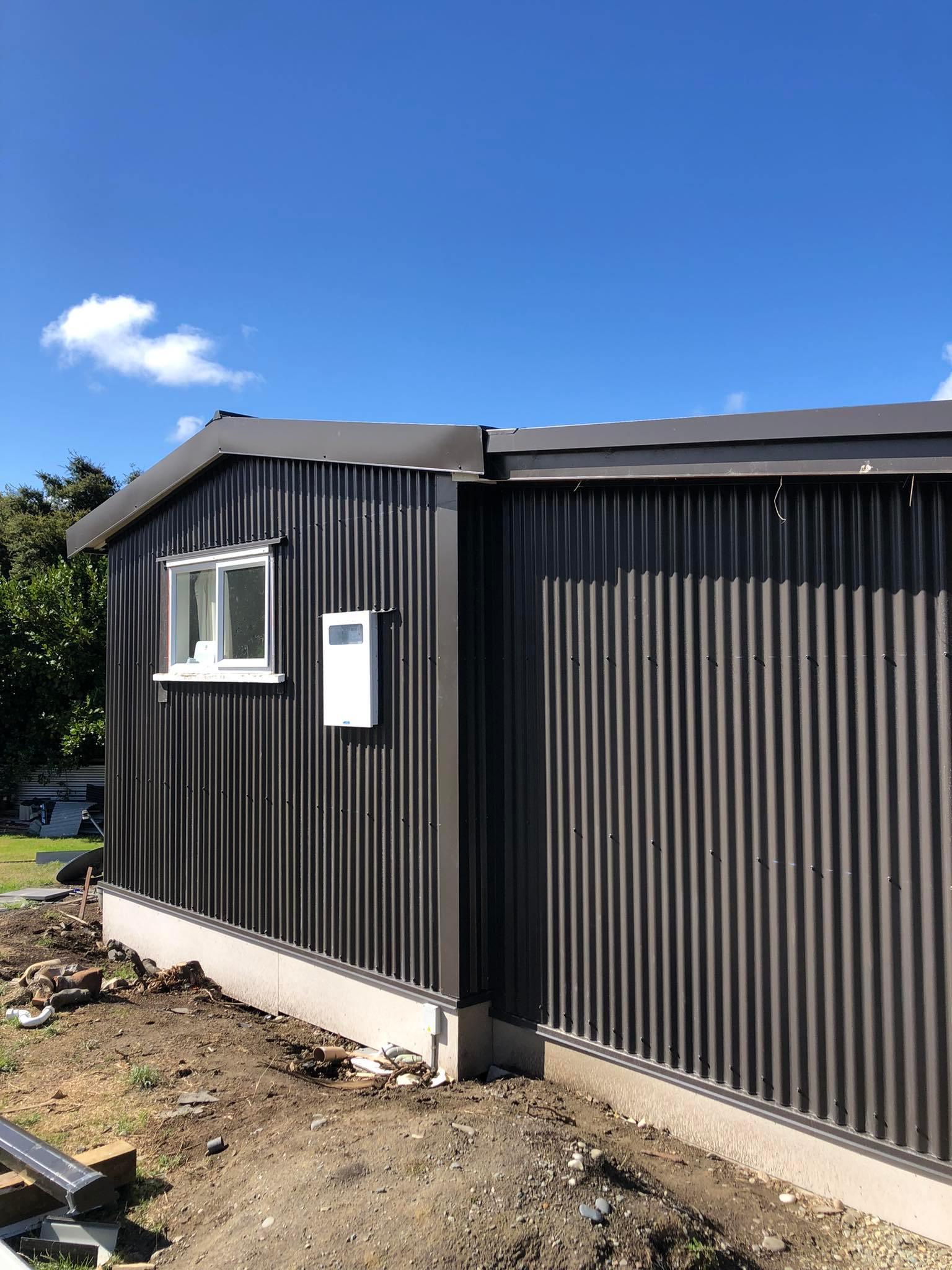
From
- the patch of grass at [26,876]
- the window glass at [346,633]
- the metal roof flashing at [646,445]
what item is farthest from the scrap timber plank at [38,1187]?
the patch of grass at [26,876]

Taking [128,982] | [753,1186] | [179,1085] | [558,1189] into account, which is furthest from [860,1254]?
[128,982]

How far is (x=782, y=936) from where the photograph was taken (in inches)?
159

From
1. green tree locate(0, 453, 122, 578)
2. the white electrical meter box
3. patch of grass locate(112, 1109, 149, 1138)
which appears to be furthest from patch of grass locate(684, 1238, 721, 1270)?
green tree locate(0, 453, 122, 578)

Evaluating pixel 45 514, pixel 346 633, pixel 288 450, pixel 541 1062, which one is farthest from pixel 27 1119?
pixel 45 514

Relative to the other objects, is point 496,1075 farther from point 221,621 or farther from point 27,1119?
point 221,621

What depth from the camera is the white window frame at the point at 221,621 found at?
6.80m

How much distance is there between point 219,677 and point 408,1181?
14.4 feet

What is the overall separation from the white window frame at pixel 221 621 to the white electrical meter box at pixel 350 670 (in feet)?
2.11

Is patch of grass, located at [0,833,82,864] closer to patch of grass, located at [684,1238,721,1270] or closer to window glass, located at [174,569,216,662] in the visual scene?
window glass, located at [174,569,216,662]

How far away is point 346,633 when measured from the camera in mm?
6051

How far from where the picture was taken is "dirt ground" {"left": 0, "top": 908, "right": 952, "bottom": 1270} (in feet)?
10.9

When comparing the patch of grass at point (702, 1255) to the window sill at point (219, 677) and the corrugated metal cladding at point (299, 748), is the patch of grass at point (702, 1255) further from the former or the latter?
the window sill at point (219, 677)

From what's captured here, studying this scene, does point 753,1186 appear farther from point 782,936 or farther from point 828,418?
point 828,418

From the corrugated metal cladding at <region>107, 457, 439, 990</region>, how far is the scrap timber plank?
5.97 feet
